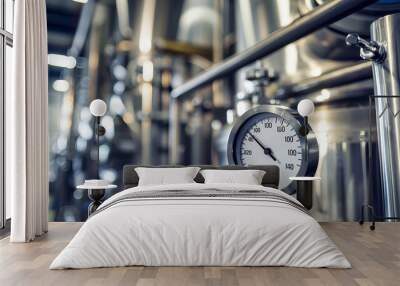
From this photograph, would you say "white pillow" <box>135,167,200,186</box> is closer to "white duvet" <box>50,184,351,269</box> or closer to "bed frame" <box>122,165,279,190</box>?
"bed frame" <box>122,165,279,190</box>

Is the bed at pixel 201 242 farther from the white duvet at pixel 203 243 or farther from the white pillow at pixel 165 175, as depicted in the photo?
the white pillow at pixel 165 175

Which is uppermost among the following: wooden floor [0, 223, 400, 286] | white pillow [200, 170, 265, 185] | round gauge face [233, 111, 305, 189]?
round gauge face [233, 111, 305, 189]

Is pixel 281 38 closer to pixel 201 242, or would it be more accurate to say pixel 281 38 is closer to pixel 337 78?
pixel 337 78

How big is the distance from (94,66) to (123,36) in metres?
0.52

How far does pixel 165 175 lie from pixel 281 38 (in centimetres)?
214

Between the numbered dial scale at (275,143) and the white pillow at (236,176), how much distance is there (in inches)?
17.9

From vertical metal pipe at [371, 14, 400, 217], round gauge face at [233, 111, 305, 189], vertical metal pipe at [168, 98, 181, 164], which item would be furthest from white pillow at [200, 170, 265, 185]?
vertical metal pipe at [371, 14, 400, 217]

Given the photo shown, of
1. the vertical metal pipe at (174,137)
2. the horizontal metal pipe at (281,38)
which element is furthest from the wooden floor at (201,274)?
the horizontal metal pipe at (281,38)

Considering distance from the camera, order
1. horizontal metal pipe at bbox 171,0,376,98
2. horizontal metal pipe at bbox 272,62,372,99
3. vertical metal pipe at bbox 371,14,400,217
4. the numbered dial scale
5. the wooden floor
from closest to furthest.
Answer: the wooden floor < vertical metal pipe at bbox 371,14,400,217 < horizontal metal pipe at bbox 171,0,376,98 < horizontal metal pipe at bbox 272,62,372,99 < the numbered dial scale

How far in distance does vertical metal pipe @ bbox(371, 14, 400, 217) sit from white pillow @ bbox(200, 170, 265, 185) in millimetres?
1383

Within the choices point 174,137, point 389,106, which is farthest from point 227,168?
point 389,106

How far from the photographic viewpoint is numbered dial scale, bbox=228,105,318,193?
5.86 metres

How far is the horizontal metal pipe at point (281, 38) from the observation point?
5.53 m

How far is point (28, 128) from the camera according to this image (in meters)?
4.87
